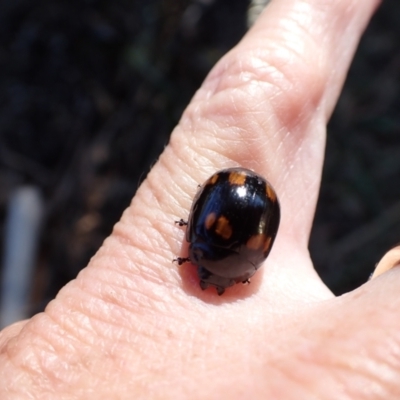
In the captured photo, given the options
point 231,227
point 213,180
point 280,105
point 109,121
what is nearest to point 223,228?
point 231,227

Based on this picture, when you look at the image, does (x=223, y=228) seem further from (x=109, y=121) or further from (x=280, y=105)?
(x=109, y=121)

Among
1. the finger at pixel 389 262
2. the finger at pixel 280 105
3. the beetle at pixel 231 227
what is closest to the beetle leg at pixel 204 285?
the beetle at pixel 231 227

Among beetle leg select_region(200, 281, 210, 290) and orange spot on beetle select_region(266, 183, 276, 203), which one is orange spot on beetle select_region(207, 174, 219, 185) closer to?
orange spot on beetle select_region(266, 183, 276, 203)

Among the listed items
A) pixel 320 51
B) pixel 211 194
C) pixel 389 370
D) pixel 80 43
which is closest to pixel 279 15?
pixel 320 51

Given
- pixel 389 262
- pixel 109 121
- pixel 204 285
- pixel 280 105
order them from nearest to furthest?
pixel 389 262 < pixel 204 285 < pixel 280 105 < pixel 109 121

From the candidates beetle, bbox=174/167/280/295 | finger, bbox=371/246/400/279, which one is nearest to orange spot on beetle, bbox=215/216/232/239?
beetle, bbox=174/167/280/295

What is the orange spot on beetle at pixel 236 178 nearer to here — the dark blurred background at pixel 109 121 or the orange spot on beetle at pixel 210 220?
the orange spot on beetle at pixel 210 220
